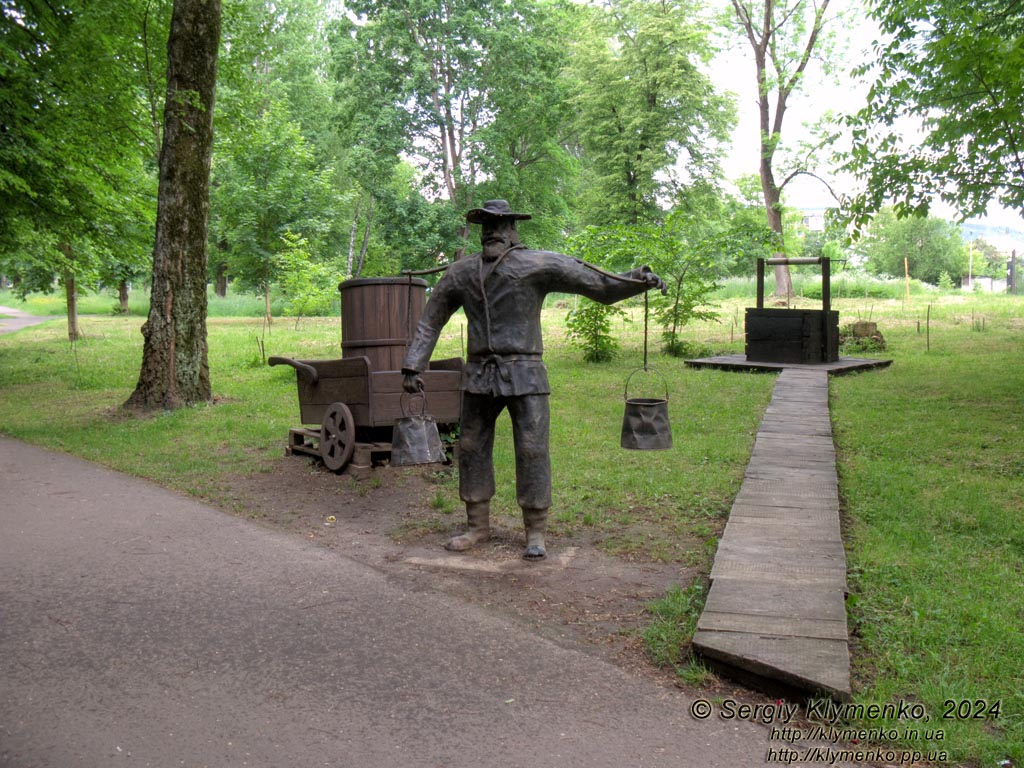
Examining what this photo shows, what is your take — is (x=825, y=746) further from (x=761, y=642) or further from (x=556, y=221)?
(x=556, y=221)

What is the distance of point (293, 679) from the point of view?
3.95 metres

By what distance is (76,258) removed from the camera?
73.8 feet

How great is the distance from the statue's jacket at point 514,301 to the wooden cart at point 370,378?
91.8 inches

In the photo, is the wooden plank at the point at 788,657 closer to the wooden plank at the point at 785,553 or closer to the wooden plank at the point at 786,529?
the wooden plank at the point at 785,553

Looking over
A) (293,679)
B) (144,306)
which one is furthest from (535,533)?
(144,306)

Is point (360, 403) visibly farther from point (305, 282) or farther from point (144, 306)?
point (144, 306)

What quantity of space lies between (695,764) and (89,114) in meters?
14.4

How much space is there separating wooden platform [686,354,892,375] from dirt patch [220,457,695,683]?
9.59 metres

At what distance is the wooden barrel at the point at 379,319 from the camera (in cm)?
841

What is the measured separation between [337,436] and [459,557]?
9.75ft

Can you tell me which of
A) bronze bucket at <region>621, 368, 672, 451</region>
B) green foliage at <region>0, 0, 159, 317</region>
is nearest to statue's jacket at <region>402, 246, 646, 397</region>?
bronze bucket at <region>621, 368, 672, 451</region>

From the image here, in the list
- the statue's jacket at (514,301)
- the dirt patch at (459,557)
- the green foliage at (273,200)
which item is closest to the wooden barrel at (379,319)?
the dirt patch at (459,557)

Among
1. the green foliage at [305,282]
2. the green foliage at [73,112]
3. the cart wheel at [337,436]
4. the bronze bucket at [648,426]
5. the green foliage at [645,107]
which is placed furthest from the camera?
the green foliage at [645,107]

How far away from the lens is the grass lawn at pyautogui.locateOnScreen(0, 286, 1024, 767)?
13.1 feet
